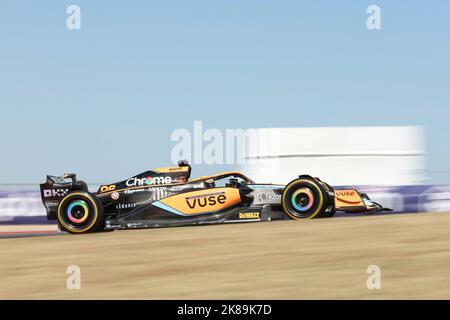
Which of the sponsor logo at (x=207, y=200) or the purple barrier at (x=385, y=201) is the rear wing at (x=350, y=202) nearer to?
the sponsor logo at (x=207, y=200)

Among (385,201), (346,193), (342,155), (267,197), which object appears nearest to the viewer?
(267,197)

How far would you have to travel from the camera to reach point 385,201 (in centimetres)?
2203

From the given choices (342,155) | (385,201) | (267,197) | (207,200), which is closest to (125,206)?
(207,200)

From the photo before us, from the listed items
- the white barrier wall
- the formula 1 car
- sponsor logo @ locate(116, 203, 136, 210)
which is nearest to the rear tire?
the formula 1 car

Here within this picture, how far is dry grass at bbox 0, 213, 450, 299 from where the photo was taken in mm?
7516

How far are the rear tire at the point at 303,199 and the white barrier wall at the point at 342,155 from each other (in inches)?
420

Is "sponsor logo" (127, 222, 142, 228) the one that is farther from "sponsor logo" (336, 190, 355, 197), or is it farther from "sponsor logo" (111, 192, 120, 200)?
"sponsor logo" (336, 190, 355, 197)

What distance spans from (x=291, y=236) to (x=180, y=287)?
11.1 ft

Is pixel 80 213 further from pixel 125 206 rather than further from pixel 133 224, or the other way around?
pixel 133 224

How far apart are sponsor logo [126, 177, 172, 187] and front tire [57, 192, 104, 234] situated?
92cm

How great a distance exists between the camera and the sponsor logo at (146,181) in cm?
1518

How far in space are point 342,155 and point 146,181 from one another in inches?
446
